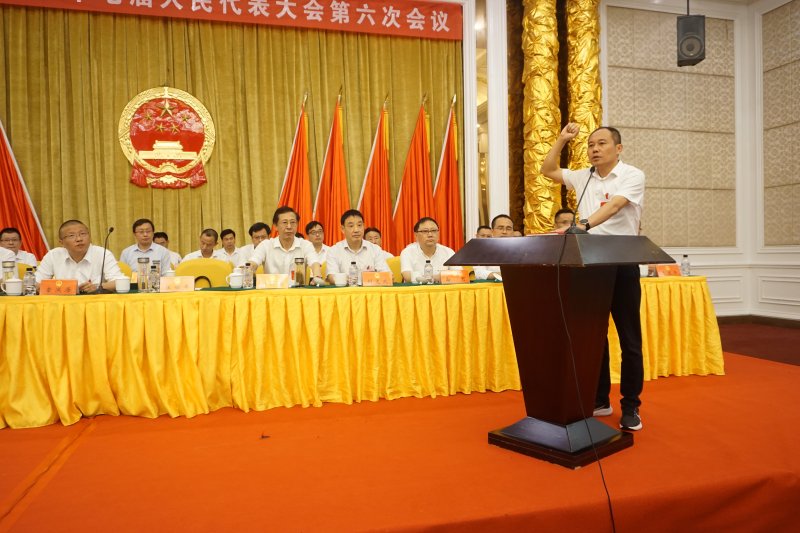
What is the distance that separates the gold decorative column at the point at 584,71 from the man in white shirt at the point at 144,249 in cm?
396

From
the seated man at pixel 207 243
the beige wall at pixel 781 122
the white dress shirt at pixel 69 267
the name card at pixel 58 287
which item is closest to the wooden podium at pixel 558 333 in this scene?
the name card at pixel 58 287

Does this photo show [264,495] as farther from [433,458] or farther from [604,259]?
[604,259]

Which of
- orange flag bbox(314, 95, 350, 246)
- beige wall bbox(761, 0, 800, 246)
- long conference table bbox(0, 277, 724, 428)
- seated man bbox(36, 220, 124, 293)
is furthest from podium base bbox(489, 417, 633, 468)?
beige wall bbox(761, 0, 800, 246)

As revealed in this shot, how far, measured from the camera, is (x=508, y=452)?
1.97 metres

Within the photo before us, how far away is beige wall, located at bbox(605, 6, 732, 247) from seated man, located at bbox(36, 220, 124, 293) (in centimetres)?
504

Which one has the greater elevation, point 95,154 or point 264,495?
point 95,154

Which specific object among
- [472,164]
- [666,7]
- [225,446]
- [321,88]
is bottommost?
[225,446]

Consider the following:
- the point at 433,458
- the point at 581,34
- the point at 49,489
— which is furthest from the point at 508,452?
the point at 581,34

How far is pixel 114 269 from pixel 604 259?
2814 mm

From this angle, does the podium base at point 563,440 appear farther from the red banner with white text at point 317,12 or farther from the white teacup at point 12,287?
the red banner with white text at point 317,12

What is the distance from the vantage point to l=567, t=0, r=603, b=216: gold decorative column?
5488 mm

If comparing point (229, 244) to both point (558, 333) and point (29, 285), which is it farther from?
point (558, 333)

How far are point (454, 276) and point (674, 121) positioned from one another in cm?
433

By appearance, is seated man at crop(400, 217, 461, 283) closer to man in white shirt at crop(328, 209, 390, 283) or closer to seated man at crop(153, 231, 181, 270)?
man in white shirt at crop(328, 209, 390, 283)
